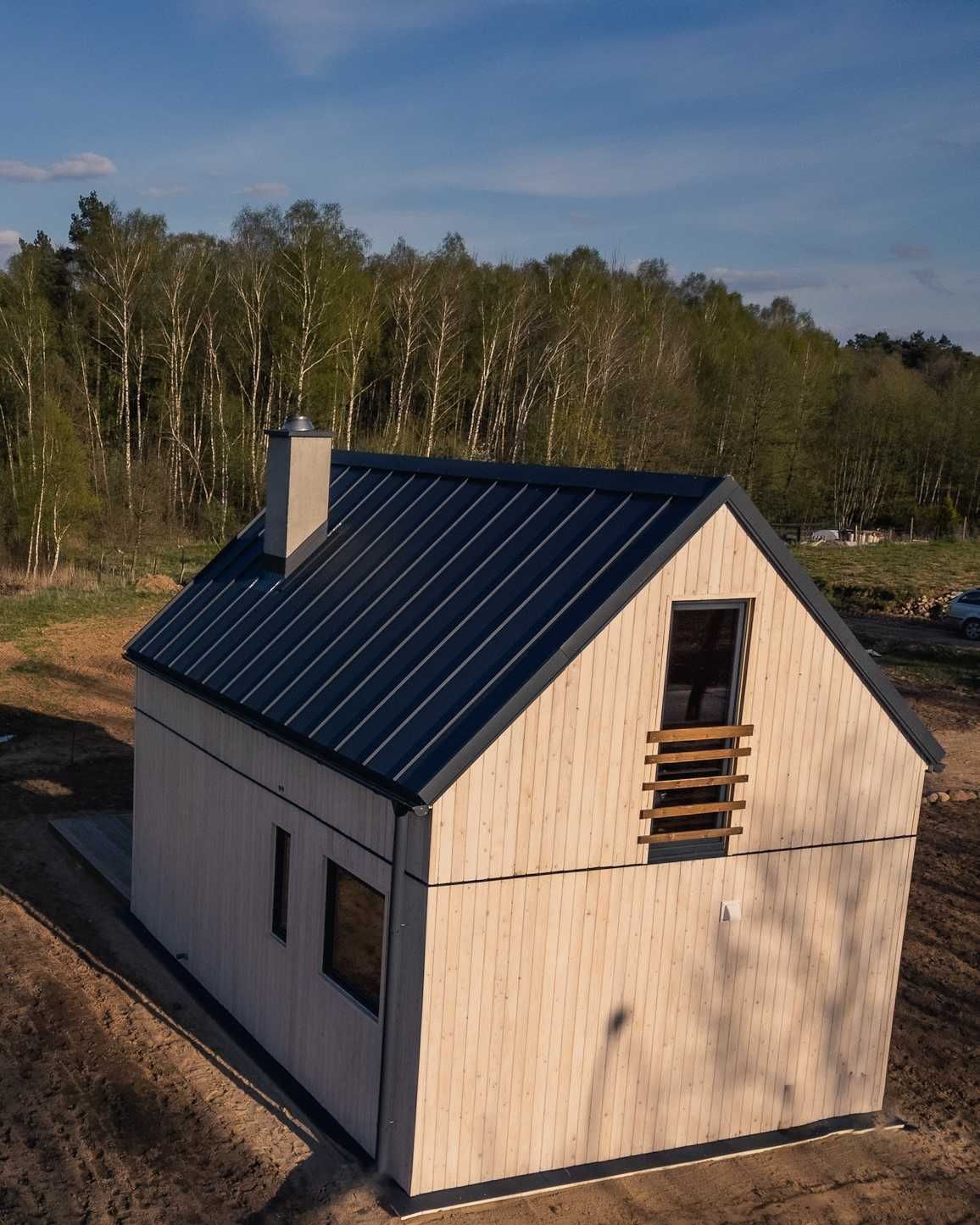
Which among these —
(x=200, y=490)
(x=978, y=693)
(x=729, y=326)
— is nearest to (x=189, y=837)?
(x=978, y=693)

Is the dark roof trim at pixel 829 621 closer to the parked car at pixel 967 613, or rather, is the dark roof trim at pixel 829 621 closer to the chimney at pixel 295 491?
the chimney at pixel 295 491

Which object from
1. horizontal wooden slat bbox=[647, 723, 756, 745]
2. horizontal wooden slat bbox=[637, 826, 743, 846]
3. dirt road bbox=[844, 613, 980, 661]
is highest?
horizontal wooden slat bbox=[647, 723, 756, 745]

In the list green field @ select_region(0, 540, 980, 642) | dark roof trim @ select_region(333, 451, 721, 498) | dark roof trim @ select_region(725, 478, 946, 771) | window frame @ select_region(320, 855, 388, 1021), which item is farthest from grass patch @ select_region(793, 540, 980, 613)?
window frame @ select_region(320, 855, 388, 1021)

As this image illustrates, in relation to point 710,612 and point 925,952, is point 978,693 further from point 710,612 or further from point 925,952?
point 710,612

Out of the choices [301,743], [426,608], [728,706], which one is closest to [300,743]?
[301,743]

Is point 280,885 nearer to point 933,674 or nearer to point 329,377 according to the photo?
point 933,674

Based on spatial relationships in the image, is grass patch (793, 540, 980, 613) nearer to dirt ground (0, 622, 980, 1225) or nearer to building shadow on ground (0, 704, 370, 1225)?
dirt ground (0, 622, 980, 1225)
